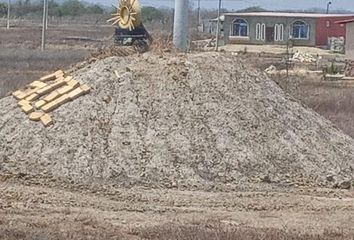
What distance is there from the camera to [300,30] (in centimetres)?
9069

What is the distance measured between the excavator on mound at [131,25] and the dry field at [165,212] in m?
4.14

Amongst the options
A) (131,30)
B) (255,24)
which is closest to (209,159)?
(131,30)

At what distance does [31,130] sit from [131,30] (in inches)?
125

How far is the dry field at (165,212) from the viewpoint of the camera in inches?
431

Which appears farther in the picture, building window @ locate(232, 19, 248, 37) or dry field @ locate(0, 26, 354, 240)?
building window @ locate(232, 19, 248, 37)

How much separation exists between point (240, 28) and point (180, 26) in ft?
247

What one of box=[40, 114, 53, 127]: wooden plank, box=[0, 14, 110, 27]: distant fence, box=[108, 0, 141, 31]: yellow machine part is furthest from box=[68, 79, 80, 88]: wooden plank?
box=[0, 14, 110, 27]: distant fence

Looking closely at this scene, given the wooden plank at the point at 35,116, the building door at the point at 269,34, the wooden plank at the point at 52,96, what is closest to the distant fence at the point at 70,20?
the building door at the point at 269,34

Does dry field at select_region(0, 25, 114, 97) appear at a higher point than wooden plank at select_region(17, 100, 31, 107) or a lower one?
lower

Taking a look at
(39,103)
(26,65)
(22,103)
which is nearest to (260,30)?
(26,65)

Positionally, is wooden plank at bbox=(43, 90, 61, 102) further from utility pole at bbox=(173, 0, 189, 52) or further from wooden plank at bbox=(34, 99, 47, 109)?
utility pole at bbox=(173, 0, 189, 52)

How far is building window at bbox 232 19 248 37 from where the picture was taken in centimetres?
9162

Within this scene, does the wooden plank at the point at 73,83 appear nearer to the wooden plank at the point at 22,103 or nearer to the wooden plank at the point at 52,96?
the wooden plank at the point at 52,96

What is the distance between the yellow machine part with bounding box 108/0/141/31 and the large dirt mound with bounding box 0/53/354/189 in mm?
1083
